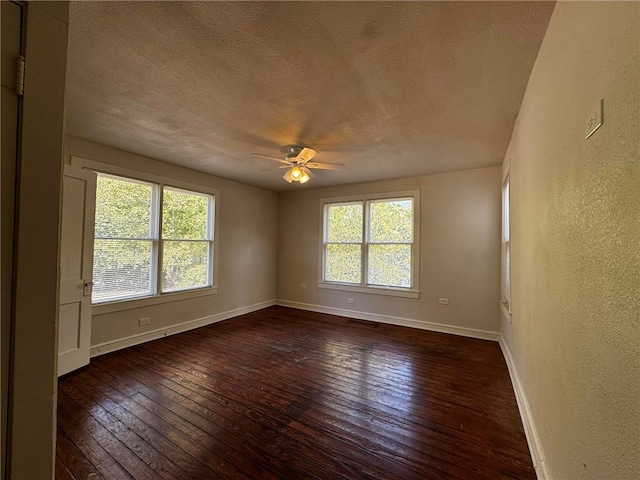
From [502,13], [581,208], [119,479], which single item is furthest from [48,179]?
[502,13]

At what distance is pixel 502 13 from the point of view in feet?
4.65

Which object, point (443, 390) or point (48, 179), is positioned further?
point (443, 390)

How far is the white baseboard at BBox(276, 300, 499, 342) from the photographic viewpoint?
160 inches

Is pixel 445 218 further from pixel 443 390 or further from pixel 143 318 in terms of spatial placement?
pixel 143 318

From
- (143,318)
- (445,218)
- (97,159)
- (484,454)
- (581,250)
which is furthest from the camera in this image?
(445,218)

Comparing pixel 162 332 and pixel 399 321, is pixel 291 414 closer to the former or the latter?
pixel 162 332

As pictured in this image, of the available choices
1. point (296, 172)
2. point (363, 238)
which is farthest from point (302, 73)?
point (363, 238)

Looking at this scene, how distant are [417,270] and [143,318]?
423 centimetres

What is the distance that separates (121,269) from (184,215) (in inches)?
46.2

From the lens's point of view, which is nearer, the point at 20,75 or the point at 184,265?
the point at 20,75

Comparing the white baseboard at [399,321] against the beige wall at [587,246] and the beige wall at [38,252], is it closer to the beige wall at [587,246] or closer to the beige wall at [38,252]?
the beige wall at [587,246]

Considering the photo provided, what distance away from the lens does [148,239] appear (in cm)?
380

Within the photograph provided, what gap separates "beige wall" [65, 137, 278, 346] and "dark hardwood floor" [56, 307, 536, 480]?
48cm

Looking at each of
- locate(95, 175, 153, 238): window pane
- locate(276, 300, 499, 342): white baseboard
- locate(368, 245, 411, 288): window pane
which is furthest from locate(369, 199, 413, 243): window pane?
locate(95, 175, 153, 238): window pane
